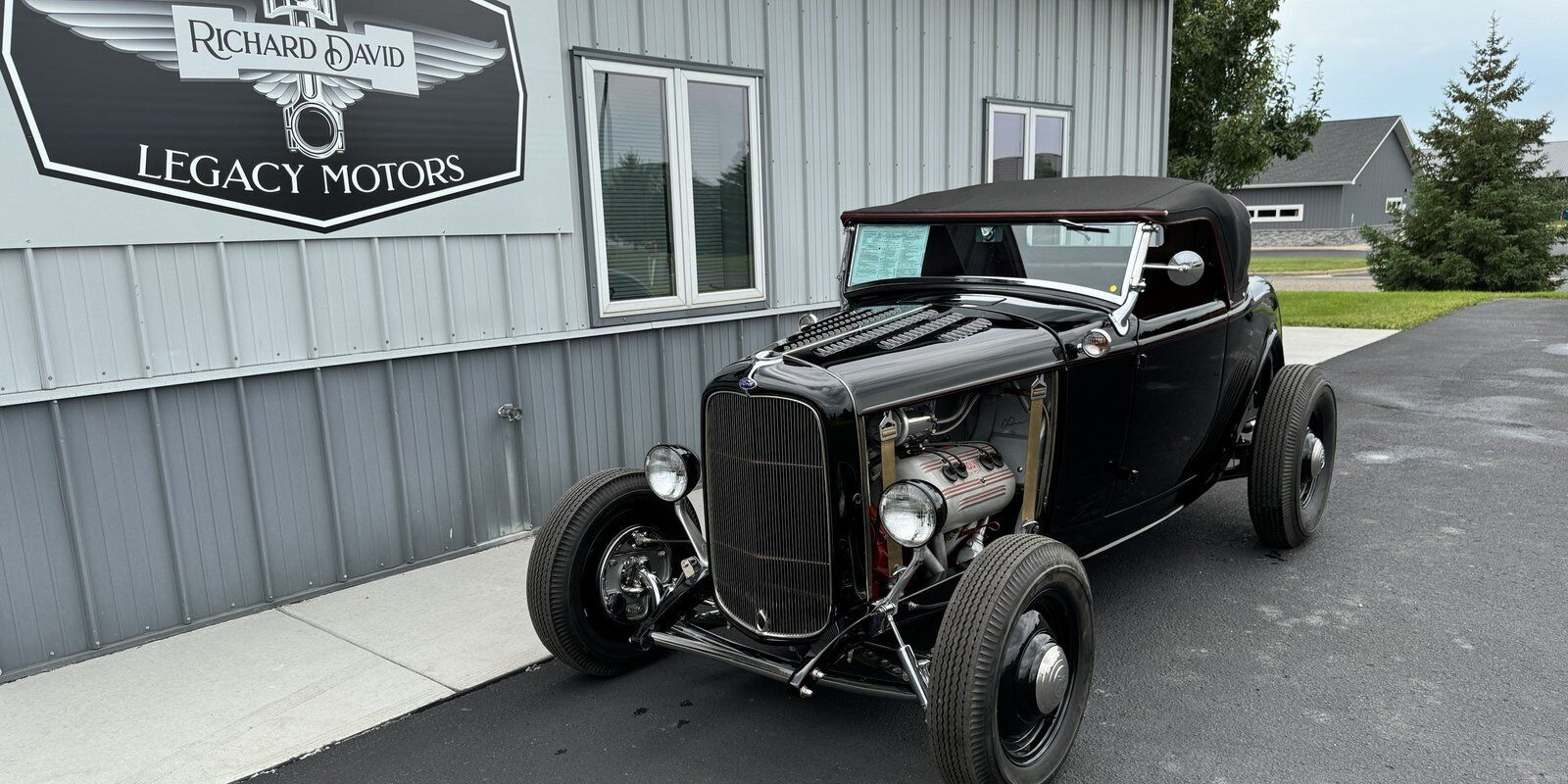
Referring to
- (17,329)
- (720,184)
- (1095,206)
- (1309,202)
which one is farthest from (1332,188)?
(17,329)

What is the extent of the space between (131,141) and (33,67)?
1.29ft

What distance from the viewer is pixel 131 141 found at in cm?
397

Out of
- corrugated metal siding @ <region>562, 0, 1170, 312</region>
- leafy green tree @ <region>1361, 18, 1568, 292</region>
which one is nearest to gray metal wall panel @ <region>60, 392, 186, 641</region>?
corrugated metal siding @ <region>562, 0, 1170, 312</region>

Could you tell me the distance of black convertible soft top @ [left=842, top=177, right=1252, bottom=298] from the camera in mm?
4156

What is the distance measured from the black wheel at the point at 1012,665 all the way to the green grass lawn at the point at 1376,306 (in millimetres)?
12831

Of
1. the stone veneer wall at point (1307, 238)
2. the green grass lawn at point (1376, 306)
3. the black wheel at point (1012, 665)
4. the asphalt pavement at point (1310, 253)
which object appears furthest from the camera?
the stone veneer wall at point (1307, 238)

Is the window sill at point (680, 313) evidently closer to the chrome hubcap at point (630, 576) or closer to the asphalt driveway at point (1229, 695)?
the chrome hubcap at point (630, 576)

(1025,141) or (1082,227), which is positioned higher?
(1025,141)

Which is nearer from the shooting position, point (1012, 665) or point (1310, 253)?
point (1012, 665)

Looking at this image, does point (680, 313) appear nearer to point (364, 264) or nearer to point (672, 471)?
point (364, 264)

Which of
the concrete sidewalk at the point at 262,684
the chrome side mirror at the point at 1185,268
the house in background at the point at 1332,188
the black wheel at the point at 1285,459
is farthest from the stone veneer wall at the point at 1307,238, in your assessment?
the concrete sidewalk at the point at 262,684

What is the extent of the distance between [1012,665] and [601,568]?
161cm

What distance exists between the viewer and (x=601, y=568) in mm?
3697

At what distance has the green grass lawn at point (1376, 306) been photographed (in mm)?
14009
